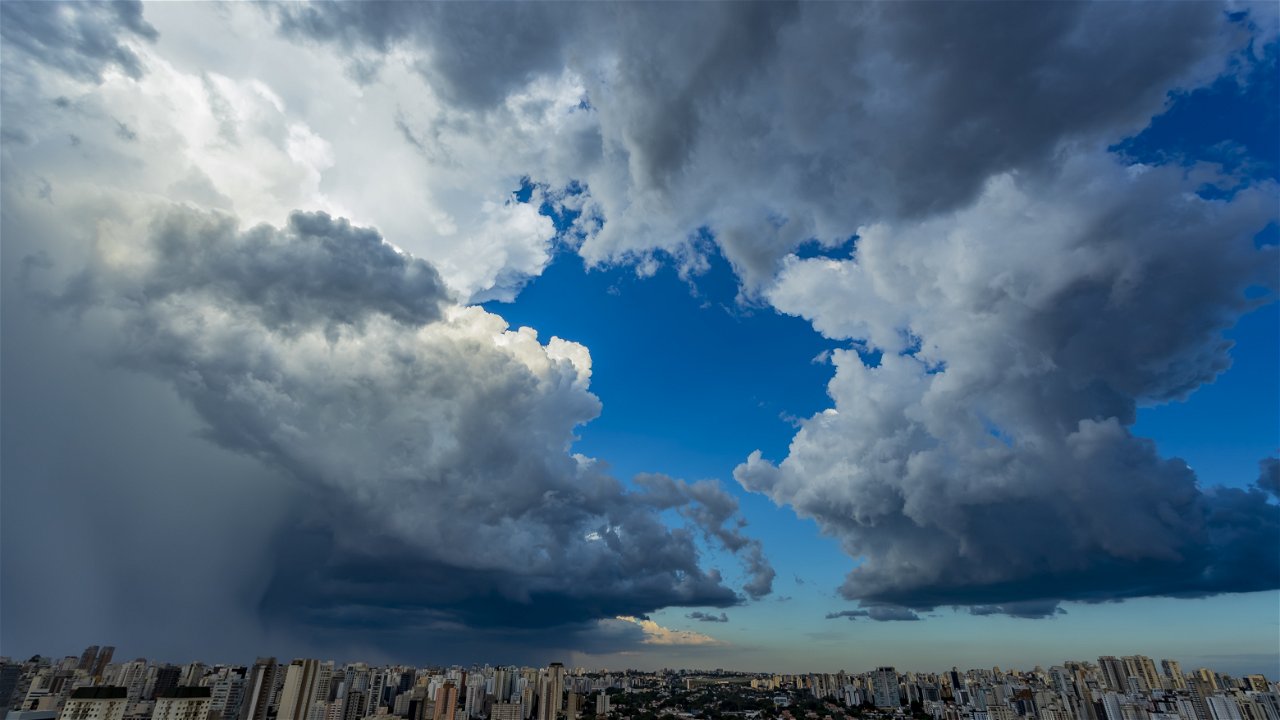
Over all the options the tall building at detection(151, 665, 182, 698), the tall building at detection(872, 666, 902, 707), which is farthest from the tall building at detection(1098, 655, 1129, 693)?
the tall building at detection(151, 665, 182, 698)

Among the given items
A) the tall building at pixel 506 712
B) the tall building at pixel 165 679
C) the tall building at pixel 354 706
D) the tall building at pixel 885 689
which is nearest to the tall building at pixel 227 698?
the tall building at pixel 354 706

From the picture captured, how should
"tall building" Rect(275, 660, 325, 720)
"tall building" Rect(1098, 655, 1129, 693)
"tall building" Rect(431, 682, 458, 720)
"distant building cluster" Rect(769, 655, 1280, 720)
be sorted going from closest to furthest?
"tall building" Rect(275, 660, 325, 720)
"distant building cluster" Rect(769, 655, 1280, 720)
"tall building" Rect(431, 682, 458, 720)
"tall building" Rect(1098, 655, 1129, 693)

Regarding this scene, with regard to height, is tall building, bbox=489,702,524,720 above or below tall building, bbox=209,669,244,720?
below

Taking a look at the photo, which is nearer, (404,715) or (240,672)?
(404,715)

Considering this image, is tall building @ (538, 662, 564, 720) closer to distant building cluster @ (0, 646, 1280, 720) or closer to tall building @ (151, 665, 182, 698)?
distant building cluster @ (0, 646, 1280, 720)

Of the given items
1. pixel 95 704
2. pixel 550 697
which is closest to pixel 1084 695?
pixel 550 697

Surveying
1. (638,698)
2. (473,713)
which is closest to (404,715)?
(473,713)

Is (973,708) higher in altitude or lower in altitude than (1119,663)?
lower

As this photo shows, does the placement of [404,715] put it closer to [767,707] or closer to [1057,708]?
[767,707]
